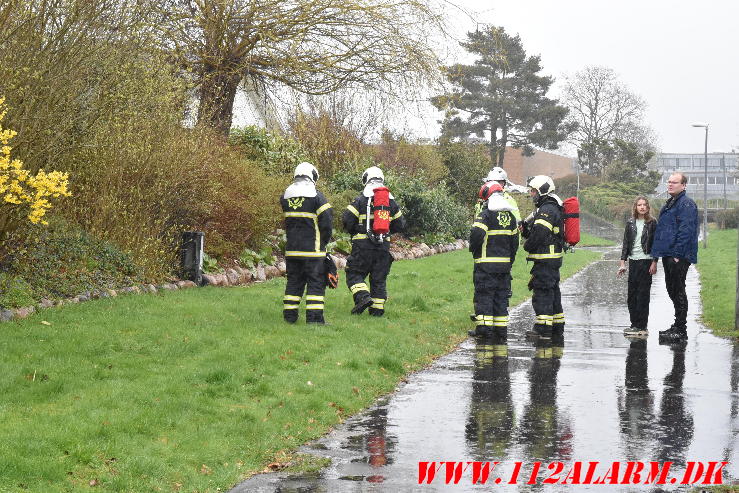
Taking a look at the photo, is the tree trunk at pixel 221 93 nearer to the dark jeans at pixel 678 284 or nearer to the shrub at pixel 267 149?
the shrub at pixel 267 149

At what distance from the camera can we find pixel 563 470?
20.5ft

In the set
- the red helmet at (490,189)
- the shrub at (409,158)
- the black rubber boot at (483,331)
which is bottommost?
the black rubber boot at (483,331)

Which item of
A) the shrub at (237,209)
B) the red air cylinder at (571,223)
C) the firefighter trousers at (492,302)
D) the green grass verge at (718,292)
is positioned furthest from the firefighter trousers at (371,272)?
the green grass verge at (718,292)

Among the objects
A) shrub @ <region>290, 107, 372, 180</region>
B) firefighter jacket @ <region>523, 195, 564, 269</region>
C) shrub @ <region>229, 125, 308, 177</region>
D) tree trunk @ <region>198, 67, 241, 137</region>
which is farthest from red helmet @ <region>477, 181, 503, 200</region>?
shrub @ <region>290, 107, 372, 180</region>

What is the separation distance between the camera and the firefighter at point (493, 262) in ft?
40.4

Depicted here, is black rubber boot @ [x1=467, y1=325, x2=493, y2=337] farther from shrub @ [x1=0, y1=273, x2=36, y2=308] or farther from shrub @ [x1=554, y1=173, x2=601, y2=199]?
shrub @ [x1=554, y1=173, x2=601, y2=199]

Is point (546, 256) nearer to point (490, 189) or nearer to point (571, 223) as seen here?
point (571, 223)

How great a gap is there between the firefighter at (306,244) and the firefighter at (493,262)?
1.93m

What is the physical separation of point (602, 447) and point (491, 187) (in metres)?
6.37

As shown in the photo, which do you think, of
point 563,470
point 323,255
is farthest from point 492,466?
point 323,255

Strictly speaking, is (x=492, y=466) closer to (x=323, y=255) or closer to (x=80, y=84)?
(x=323, y=255)

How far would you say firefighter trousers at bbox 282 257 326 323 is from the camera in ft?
39.0

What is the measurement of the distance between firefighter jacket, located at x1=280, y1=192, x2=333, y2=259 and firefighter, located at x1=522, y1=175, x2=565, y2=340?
257 centimetres

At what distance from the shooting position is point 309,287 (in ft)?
39.2
